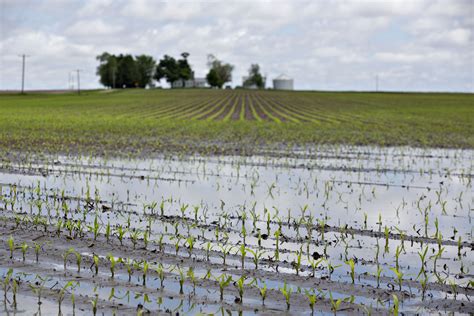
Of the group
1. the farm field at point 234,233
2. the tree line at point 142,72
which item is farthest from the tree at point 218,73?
the farm field at point 234,233

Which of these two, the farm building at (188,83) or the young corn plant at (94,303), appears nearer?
the young corn plant at (94,303)

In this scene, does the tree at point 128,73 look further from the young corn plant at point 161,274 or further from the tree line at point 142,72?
the young corn plant at point 161,274

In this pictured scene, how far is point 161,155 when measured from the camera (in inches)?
757

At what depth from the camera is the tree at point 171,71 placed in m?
167

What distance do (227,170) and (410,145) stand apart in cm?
1022

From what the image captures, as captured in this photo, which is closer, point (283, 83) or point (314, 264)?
point (314, 264)

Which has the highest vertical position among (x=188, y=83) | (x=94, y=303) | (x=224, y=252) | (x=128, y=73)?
(x=128, y=73)

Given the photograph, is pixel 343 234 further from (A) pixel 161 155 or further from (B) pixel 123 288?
(A) pixel 161 155

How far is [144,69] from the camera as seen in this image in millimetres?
171125

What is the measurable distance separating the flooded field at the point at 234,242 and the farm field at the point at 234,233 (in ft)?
0.09

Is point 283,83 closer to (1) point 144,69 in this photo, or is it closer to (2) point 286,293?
(1) point 144,69

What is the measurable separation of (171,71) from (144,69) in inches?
345

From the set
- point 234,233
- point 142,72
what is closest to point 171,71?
point 142,72

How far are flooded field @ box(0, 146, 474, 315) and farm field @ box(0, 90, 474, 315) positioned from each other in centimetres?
3
